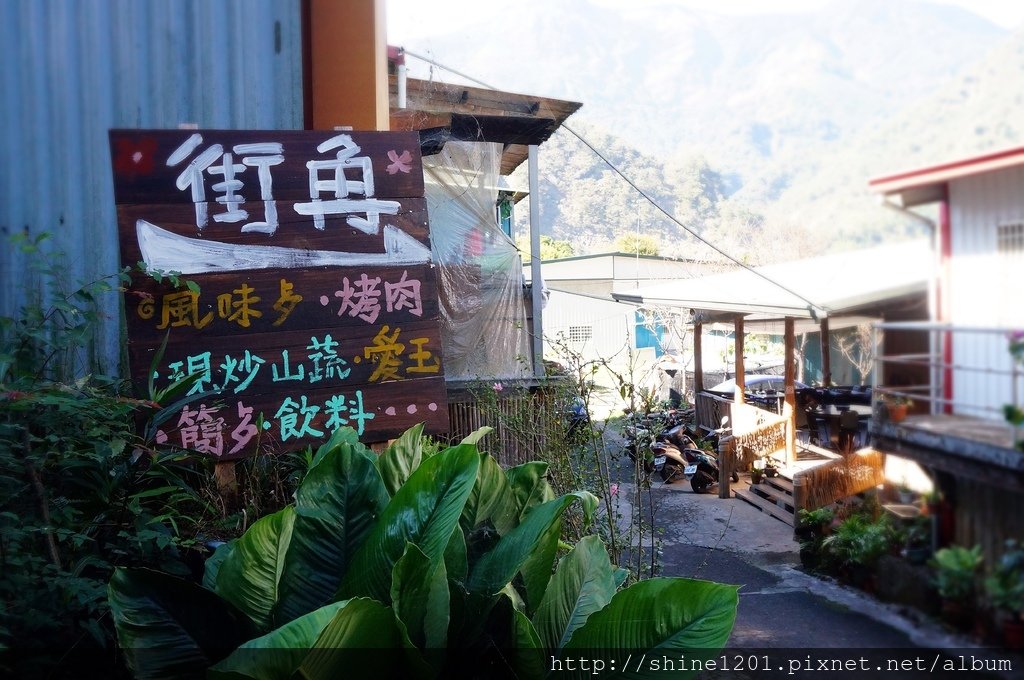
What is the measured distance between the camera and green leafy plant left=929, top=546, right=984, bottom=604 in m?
0.78

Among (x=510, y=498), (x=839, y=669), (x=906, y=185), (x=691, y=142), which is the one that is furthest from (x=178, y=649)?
(x=906, y=185)

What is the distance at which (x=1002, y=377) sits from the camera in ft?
2.32

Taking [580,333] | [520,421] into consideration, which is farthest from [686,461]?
[520,421]

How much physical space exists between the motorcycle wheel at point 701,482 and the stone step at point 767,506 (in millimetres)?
117

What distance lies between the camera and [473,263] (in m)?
5.01

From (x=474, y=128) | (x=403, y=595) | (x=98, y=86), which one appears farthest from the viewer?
(x=474, y=128)

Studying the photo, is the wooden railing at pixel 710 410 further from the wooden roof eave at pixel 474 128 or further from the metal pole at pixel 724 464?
the wooden roof eave at pixel 474 128

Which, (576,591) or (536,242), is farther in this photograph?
(536,242)

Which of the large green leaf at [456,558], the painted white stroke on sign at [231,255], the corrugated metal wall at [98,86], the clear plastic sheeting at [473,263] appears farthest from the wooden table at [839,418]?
the clear plastic sheeting at [473,263]

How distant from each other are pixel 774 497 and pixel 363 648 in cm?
90

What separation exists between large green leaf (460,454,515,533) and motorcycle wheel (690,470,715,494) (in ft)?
2.27

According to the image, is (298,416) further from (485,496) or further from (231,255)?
(485,496)

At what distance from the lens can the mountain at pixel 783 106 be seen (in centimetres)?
88

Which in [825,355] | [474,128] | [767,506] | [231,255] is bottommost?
[767,506]
